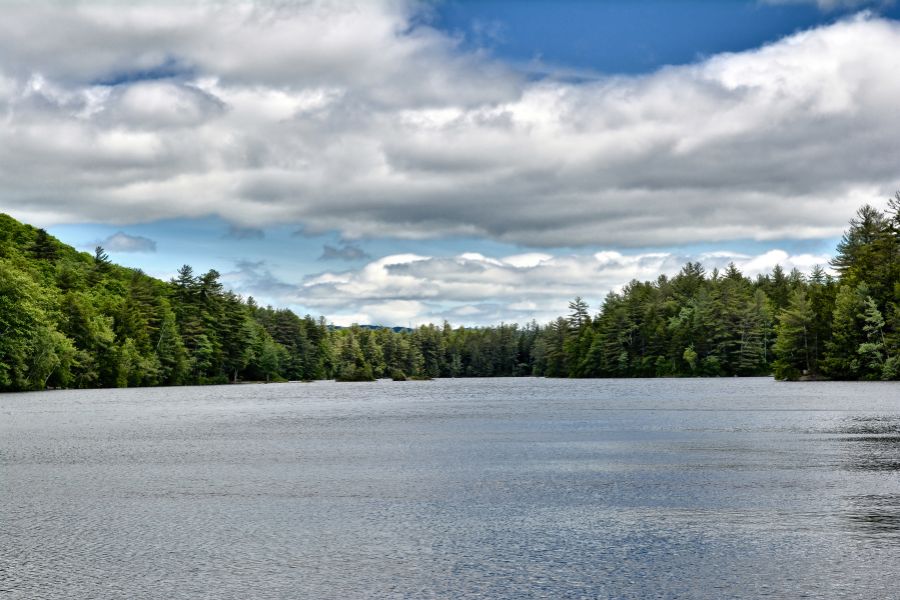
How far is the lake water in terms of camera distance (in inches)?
496

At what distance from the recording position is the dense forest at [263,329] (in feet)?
345

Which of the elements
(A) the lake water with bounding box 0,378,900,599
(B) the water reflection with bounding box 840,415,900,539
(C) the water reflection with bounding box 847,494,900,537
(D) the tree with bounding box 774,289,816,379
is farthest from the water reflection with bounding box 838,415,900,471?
(D) the tree with bounding box 774,289,816,379

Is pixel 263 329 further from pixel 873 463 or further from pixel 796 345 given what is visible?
pixel 873 463

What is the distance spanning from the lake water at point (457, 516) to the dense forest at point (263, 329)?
7020 cm

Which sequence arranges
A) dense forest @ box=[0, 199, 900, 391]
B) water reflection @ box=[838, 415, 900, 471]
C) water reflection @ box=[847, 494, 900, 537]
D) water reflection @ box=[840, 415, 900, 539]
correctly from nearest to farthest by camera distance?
water reflection @ box=[847, 494, 900, 537] < water reflection @ box=[840, 415, 900, 539] < water reflection @ box=[838, 415, 900, 471] < dense forest @ box=[0, 199, 900, 391]

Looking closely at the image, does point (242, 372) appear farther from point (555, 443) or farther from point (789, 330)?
point (555, 443)

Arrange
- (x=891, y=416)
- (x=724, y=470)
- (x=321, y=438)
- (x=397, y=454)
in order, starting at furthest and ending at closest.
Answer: (x=891, y=416) < (x=321, y=438) < (x=397, y=454) < (x=724, y=470)

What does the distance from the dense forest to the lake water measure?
7020 cm

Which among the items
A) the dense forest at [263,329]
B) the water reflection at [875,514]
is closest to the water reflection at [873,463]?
the water reflection at [875,514]

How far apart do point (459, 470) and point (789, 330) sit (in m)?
109

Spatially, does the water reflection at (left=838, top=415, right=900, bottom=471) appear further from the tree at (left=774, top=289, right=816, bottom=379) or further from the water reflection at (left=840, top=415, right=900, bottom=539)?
the tree at (left=774, top=289, right=816, bottom=379)

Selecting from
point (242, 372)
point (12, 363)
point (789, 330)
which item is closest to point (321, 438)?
point (12, 363)

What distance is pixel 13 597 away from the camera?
11922 millimetres

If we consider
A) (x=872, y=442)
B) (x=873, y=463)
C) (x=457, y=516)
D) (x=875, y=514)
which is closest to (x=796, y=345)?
(x=872, y=442)
